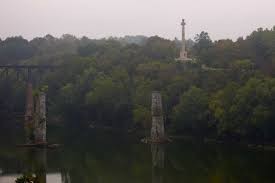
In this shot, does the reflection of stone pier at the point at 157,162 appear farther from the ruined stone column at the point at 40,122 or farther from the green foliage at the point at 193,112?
the ruined stone column at the point at 40,122

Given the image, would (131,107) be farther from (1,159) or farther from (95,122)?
(1,159)

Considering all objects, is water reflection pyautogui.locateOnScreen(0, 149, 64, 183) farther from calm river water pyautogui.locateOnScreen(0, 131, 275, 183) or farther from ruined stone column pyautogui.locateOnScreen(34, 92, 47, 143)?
ruined stone column pyautogui.locateOnScreen(34, 92, 47, 143)

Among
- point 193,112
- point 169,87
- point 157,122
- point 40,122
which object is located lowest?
point 157,122

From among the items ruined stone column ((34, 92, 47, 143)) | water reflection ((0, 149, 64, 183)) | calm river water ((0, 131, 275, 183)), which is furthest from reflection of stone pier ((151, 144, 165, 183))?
ruined stone column ((34, 92, 47, 143))

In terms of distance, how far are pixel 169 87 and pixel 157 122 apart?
29.9ft

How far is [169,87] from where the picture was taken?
57438mm

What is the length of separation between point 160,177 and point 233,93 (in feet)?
56.1

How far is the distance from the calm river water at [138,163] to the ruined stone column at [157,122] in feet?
4.70

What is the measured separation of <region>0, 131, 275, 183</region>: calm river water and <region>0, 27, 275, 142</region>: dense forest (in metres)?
3.46

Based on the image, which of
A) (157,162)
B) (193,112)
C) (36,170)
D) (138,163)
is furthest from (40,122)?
(193,112)

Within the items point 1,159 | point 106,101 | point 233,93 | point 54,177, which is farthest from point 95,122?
point 54,177

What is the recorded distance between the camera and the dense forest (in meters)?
48.4

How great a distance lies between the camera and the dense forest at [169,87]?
159 feet

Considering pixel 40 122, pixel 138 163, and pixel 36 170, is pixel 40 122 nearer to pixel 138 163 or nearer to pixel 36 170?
pixel 138 163
